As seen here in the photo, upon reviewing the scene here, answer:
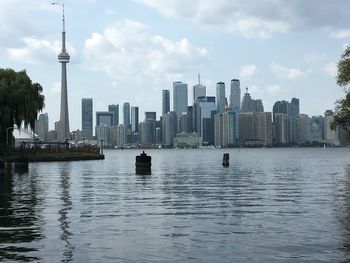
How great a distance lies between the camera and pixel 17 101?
298 ft

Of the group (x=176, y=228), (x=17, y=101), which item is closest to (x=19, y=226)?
(x=176, y=228)

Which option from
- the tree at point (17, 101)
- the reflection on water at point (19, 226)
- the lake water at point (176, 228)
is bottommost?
the lake water at point (176, 228)

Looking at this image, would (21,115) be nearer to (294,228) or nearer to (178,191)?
(178,191)

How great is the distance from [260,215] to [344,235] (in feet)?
23.0

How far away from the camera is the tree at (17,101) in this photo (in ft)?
290

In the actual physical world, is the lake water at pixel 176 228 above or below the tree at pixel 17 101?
below

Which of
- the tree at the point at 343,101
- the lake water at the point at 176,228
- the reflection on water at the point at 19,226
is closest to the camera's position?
the lake water at the point at 176,228

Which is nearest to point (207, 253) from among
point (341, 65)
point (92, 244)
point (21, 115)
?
point (92, 244)

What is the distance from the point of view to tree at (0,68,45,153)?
290 feet

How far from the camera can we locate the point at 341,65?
84.4 m

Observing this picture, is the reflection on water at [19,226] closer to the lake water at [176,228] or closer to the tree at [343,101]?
the lake water at [176,228]

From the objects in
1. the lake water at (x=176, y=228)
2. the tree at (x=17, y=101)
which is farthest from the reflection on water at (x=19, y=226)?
the tree at (x=17, y=101)

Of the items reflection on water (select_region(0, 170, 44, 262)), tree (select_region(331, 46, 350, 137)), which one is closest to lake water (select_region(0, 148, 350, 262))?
reflection on water (select_region(0, 170, 44, 262))

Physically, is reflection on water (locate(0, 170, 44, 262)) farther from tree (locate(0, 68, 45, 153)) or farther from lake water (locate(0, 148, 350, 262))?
tree (locate(0, 68, 45, 153))
